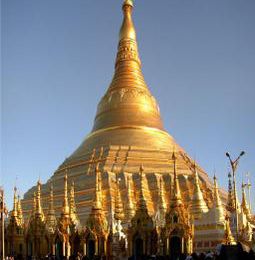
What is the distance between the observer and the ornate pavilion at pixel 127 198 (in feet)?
102

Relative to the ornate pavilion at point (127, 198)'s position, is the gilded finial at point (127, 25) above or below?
above

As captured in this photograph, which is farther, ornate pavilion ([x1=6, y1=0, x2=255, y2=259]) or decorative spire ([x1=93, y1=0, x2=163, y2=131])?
decorative spire ([x1=93, y1=0, x2=163, y2=131])

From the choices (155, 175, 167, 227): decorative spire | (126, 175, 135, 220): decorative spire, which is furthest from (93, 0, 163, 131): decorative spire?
(155, 175, 167, 227): decorative spire

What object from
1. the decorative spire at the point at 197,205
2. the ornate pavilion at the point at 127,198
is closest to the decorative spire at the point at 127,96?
the ornate pavilion at the point at 127,198

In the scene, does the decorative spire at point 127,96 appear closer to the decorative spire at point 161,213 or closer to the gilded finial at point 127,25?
the gilded finial at point 127,25

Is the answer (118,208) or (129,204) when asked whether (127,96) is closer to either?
(129,204)

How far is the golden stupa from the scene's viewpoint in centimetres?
4103

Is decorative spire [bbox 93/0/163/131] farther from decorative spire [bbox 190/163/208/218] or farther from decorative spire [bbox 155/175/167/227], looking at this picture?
decorative spire [bbox 155/175/167/227]

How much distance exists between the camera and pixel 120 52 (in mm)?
59594

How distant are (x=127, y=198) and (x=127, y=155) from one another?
7.91 meters

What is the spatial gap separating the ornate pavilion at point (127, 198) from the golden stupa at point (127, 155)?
9 cm

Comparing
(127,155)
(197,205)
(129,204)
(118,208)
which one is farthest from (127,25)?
(197,205)

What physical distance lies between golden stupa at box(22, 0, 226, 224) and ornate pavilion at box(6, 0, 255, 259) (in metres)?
0.09

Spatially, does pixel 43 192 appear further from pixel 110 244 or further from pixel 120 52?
pixel 120 52
